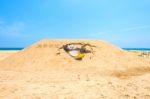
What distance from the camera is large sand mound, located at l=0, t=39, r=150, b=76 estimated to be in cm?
1672

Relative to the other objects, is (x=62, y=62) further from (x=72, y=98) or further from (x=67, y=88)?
(x=72, y=98)

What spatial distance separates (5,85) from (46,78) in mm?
3120

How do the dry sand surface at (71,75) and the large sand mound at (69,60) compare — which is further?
the large sand mound at (69,60)

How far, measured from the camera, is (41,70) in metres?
16.4

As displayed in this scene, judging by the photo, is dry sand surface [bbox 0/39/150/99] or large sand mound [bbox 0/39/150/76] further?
large sand mound [bbox 0/39/150/76]

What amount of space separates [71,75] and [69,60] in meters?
Answer: 3.39

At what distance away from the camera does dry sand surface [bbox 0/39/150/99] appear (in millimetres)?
9352

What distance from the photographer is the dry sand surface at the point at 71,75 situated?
9.35 metres

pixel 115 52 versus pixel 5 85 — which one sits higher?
pixel 115 52

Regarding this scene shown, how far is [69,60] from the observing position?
17641mm

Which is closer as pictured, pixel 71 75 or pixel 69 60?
pixel 71 75

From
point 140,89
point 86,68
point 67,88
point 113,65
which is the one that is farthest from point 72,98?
point 113,65

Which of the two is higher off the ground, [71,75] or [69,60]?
[69,60]

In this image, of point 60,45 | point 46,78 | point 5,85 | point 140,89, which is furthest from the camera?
point 60,45
